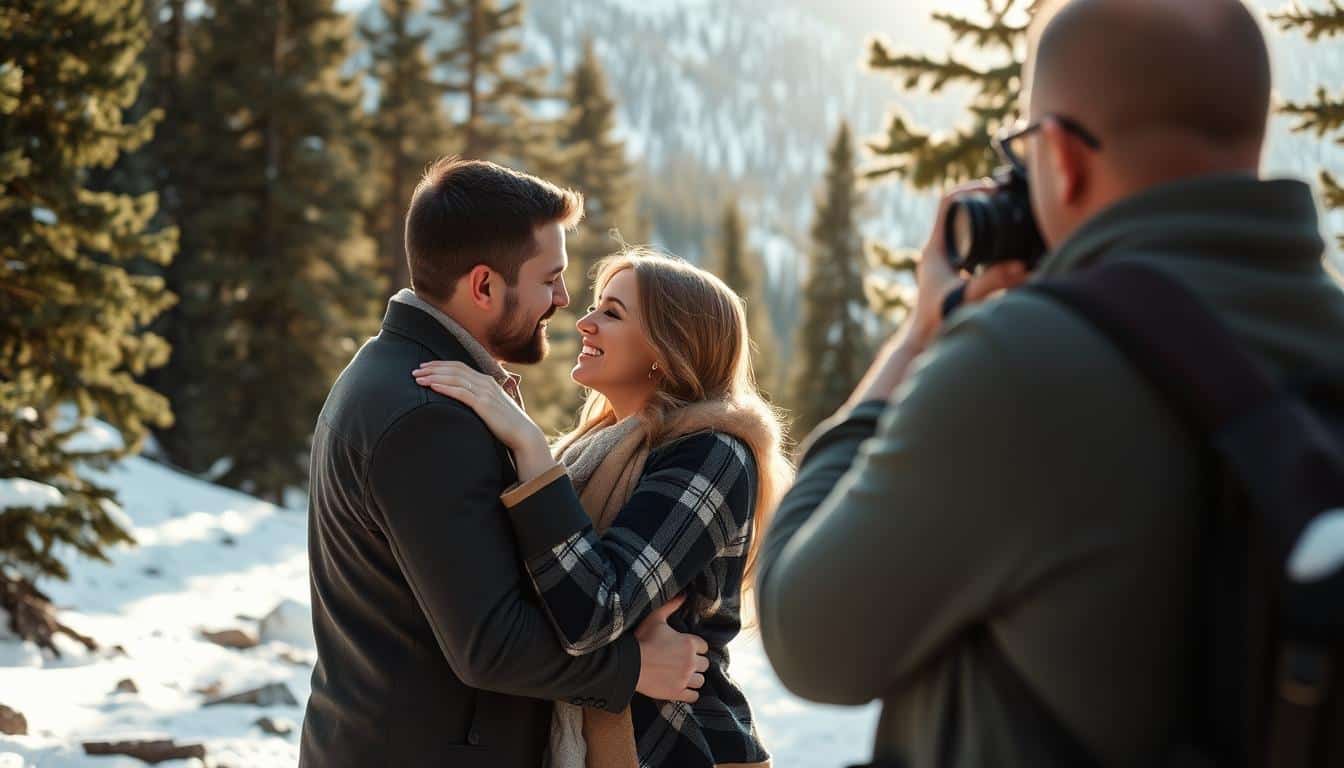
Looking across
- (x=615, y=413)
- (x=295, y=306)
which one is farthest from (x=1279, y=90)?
(x=295, y=306)

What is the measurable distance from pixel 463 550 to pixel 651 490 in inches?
22.8

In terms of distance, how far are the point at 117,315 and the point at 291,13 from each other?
14723mm

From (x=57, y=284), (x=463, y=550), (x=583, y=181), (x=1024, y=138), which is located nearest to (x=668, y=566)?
(x=463, y=550)

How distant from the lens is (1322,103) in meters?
6.77

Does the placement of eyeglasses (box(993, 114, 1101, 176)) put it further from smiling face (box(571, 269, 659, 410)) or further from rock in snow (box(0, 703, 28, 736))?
rock in snow (box(0, 703, 28, 736))

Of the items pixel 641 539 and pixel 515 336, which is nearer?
pixel 641 539

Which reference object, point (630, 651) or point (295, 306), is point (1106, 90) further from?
point (295, 306)

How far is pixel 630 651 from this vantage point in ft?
9.34

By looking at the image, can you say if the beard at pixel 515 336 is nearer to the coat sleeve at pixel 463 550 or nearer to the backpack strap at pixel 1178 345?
the coat sleeve at pixel 463 550

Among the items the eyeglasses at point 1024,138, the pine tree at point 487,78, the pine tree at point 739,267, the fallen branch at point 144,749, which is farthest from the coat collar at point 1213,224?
the pine tree at point 739,267

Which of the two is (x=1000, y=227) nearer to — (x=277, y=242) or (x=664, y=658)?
(x=664, y=658)

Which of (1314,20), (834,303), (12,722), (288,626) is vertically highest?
(1314,20)

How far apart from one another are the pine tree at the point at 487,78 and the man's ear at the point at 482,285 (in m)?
23.4

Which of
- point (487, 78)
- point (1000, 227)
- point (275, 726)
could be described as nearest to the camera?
point (1000, 227)
